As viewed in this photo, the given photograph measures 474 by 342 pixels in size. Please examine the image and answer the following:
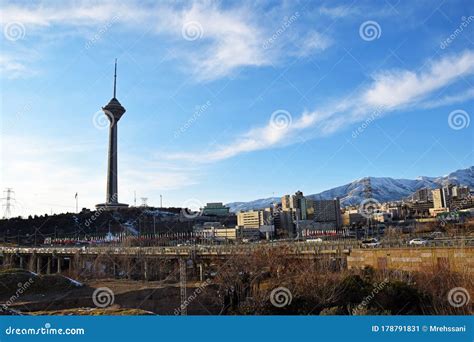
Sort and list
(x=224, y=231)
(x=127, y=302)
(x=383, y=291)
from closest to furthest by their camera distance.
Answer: (x=383, y=291)
(x=127, y=302)
(x=224, y=231)

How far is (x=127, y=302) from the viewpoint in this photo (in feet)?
95.5

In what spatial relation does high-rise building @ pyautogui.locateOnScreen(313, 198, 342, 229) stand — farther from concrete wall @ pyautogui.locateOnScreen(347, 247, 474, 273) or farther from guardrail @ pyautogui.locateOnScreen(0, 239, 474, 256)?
concrete wall @ pyautogui.locateOnScreen(347, 247, 474, 273)

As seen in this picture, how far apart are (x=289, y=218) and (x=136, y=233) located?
37.0 m

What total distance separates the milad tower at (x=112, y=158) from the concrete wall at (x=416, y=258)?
90.0 meters

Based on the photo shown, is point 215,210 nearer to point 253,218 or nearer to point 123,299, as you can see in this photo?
point 253,218

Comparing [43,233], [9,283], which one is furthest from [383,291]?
[43,233]

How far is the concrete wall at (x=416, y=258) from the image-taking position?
832 inches

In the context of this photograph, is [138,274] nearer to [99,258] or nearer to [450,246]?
[99,258]

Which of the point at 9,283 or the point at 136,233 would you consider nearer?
the point at 9,283

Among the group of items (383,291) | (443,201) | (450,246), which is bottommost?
(383,291)

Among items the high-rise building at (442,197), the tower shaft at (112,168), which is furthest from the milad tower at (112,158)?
the high-rise building at (442,197)

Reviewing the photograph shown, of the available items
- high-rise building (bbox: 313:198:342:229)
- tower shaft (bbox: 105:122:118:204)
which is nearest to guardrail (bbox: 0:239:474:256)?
tower shaft (bbox: 105:122:118:204)

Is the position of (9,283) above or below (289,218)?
below
